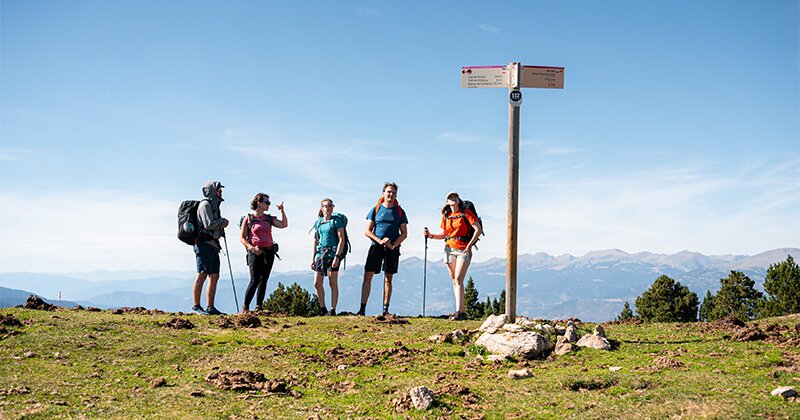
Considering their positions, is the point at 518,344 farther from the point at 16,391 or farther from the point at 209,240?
the point at 209,240

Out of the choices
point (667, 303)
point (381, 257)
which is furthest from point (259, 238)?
point (667, 303)

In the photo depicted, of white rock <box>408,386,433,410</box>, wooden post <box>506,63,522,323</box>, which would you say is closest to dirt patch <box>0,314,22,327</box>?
white rock <box>408,386,433,410</box>

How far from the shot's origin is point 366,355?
31.1 feet

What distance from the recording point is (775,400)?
669 cm

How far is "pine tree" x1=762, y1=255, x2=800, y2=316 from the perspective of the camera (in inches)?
1254

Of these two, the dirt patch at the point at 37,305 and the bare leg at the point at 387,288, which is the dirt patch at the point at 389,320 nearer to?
the bare leg at the point at 387,288

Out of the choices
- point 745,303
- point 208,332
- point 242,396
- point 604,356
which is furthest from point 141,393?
point 745,303

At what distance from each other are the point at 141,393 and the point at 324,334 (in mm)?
4118

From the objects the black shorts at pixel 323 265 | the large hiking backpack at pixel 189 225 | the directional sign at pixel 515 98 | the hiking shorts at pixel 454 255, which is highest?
the directional sign at pixel 515 98

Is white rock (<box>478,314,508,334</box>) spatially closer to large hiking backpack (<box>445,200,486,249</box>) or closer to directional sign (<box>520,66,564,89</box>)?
large hiking backpack (<box>445,200,486,249</box>)

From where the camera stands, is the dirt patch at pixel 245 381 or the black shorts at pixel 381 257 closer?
the dirt patch at pixel 245 381

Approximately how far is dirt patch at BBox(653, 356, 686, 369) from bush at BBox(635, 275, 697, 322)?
117 ft

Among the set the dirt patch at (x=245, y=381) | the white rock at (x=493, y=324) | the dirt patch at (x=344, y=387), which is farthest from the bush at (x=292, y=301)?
the dirt patch at (x=344, y=387)

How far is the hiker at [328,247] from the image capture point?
45.4ft
